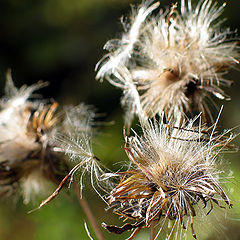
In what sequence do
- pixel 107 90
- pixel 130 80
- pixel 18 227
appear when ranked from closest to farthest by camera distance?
pixel 130 80, pixel 18 227, pixel 107 90

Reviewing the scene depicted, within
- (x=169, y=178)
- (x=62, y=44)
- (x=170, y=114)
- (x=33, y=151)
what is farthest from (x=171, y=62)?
(x=62, y=44)

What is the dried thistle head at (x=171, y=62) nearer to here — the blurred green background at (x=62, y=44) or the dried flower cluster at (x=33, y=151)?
the dried flower cluster at (x=33, y=151)

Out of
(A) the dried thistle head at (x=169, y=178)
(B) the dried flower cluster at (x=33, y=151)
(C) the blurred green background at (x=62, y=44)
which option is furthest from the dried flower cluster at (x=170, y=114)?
(C) the blurred green background at (x=62, y=44)

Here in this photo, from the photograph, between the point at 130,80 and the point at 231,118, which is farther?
the point at 231,118

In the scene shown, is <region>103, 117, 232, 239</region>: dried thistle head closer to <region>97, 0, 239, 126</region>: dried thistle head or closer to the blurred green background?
<region>97, 0, 239, 126</region>: dried thistle head

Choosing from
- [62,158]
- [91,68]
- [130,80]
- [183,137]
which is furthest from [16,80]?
[183,137]

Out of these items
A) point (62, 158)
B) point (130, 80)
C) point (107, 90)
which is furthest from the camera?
point (107, 90)

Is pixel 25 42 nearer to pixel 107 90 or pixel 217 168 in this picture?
pixel 107 90
